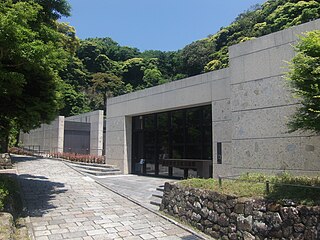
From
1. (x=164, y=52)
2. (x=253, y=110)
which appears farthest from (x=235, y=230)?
(x=164, y=52)

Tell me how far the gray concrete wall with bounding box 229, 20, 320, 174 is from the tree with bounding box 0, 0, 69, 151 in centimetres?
549

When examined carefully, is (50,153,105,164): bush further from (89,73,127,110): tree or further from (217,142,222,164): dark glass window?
(89,73,127,110): tree

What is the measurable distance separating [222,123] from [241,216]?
6166 millimetres

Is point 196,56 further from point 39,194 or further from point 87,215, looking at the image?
point 87,215

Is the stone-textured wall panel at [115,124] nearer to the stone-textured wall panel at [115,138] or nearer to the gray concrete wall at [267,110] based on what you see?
the stone-textured wall panel at [115,138]

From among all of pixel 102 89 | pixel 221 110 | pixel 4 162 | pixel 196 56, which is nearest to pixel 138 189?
pixel 221 110

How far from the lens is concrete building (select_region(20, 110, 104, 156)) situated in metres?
26.1

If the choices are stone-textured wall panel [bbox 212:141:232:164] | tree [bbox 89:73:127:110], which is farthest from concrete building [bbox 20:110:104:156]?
stone-textured wall panel [bbox 212:141:232:164]

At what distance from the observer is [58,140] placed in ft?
88.8

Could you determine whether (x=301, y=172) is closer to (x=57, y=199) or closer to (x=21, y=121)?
(x=57, y=199)

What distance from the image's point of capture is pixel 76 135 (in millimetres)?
28438

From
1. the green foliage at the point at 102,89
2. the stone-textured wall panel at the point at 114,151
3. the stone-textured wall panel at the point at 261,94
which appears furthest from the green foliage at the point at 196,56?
the stone-textured wall panel at the point at 261,94

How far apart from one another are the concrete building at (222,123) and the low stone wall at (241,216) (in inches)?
100

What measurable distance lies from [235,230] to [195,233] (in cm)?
114
